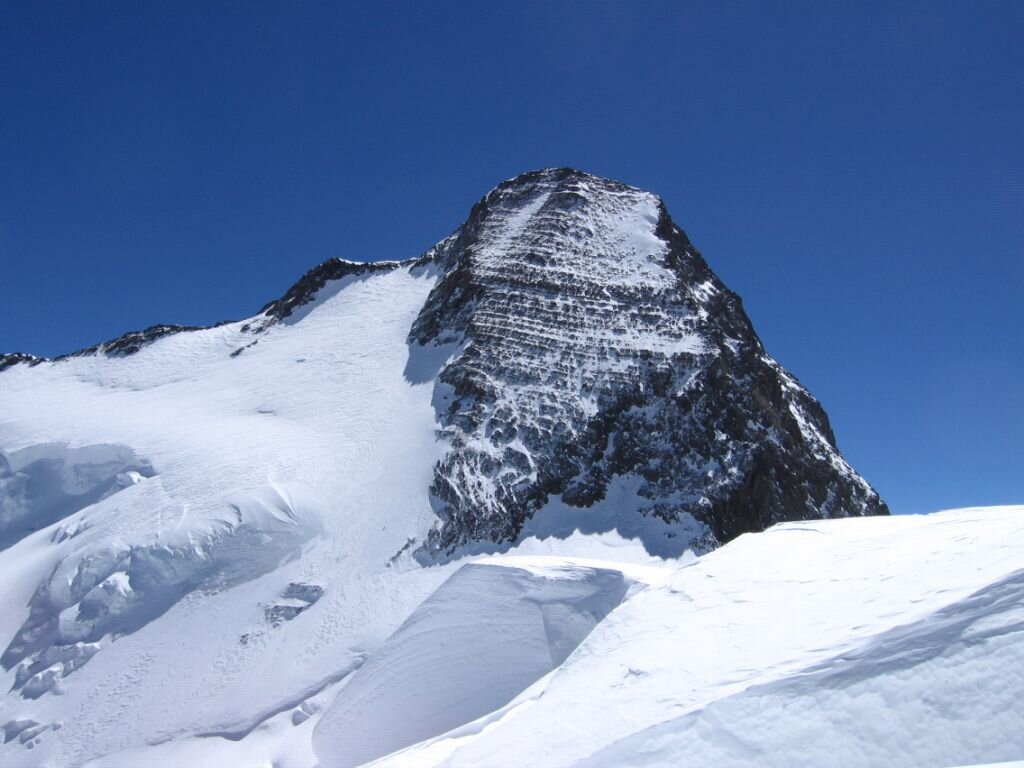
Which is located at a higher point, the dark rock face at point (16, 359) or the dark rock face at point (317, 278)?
the dark rock face at point (317, 278)

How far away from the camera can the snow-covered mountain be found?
968 cm

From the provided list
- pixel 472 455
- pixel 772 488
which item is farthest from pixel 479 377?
pixel 772 488

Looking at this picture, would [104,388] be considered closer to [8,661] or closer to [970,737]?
[8,661]

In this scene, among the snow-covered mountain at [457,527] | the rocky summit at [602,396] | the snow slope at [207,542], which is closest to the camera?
the snow-covered mountain at [457,527]

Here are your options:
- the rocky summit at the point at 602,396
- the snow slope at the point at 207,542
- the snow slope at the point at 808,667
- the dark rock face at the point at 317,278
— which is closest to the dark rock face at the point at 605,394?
the rocky summit at the point at 602,396

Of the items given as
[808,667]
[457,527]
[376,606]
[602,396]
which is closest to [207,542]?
[376,606]

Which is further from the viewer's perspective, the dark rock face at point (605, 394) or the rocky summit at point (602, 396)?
the dark rock face at point (605, 394)

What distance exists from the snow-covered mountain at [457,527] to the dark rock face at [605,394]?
6.7 inches

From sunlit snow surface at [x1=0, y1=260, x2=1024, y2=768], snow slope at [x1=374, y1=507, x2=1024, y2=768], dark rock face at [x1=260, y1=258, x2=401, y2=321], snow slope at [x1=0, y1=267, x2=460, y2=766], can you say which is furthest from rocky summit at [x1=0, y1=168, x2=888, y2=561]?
snow slope at [x1=374, y1=507, x2=1024, y2=768]

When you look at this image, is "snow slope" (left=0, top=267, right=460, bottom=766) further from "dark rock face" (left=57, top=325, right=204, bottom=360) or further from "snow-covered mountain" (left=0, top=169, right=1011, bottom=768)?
"dark rock face" (left=57, top=325, right=204, bottom=360)

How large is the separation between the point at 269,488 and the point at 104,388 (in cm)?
2118

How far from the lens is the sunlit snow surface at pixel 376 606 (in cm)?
715

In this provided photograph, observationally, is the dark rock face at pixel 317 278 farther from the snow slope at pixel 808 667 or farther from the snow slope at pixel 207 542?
the snow slope at pixel 808 667

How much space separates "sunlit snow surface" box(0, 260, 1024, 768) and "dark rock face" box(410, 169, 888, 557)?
229 cm
